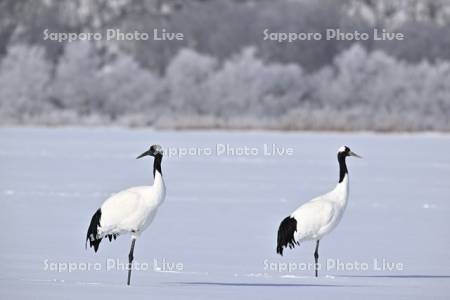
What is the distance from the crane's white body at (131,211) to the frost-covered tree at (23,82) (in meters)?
27.4

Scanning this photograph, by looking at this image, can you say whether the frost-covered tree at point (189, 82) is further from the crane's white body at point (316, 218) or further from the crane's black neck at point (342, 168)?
the crane's white body at point (316, 218)

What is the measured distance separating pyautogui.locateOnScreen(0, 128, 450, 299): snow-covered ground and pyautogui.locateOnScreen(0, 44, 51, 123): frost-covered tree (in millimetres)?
14204

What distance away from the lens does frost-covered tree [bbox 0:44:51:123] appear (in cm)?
3609

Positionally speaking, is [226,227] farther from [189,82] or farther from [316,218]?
[189,82]

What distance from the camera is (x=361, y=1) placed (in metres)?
47.4

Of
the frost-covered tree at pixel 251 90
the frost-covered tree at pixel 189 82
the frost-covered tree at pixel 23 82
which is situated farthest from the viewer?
the frost-covered tree at pixel 189 82

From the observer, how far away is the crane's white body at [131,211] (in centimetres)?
717

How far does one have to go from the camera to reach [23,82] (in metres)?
37.4

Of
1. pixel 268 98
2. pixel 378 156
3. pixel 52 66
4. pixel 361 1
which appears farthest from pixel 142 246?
pixel 361 1

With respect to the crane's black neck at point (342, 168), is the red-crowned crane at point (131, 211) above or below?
below

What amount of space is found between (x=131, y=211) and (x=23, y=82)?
101 feet

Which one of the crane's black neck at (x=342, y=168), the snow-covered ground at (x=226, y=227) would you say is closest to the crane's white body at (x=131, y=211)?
the snow-covered ground at (x=226, y=227)

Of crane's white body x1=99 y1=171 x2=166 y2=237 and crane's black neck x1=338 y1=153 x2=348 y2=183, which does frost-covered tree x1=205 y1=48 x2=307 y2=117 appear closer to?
crane's black neck x1=338 y1=153 x2=348 y2=183

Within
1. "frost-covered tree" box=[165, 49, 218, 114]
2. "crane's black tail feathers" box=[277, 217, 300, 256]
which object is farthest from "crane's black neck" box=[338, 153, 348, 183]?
"frost-covered tree" box=[165, 49, 218, 114]
